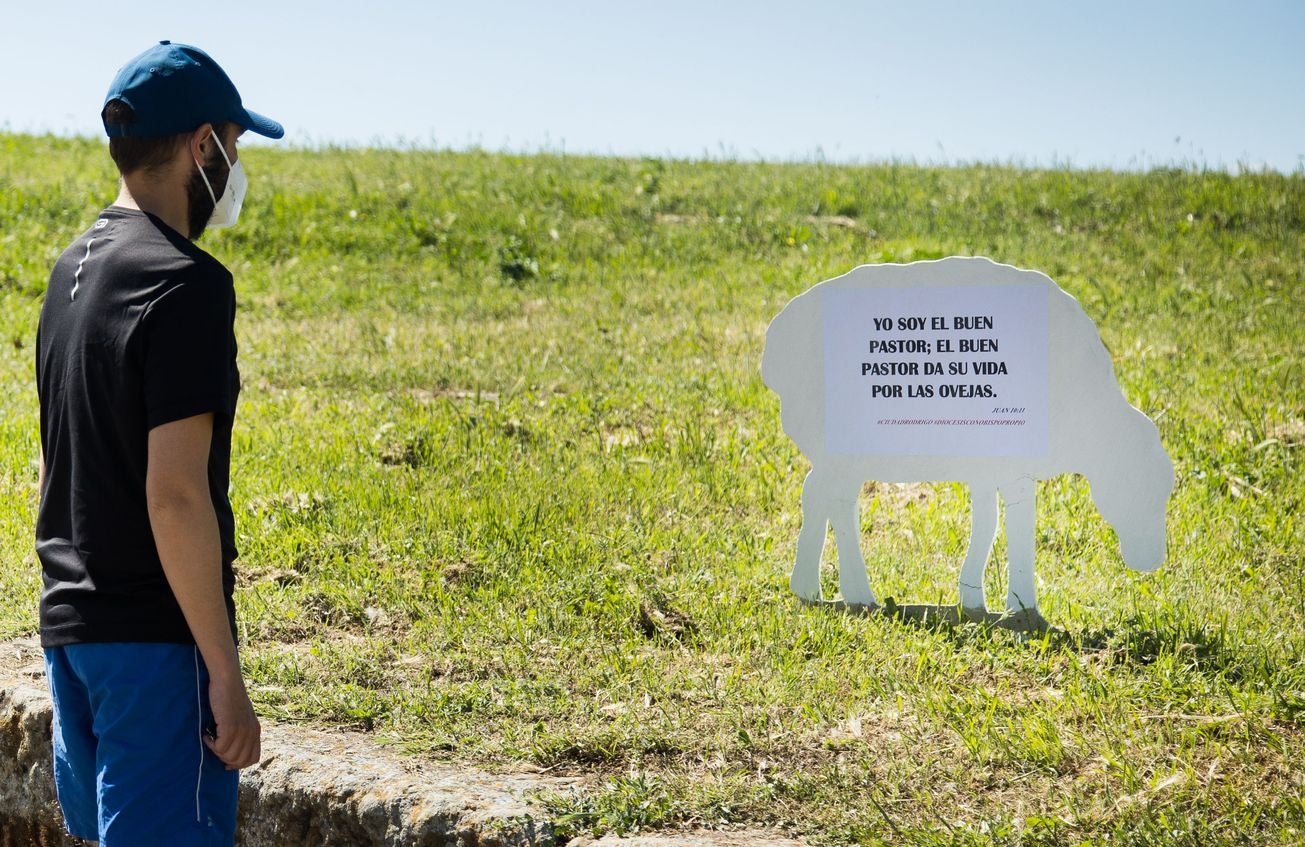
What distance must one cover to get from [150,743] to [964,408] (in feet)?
10.7

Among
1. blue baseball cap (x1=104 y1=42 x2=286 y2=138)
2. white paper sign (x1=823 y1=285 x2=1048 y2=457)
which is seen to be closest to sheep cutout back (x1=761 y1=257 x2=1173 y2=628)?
white paper sign (x1=823 y1=285 x2=1048 y2=457)

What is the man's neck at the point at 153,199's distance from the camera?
235cm

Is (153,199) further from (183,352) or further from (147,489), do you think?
(147,489)

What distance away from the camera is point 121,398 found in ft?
7.10

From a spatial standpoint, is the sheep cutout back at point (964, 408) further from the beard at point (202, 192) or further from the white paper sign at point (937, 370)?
the beard at point (202, 192)

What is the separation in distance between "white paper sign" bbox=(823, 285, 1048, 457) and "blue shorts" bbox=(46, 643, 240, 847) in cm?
299

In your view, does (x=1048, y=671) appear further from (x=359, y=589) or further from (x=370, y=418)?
(x=370, y=418)

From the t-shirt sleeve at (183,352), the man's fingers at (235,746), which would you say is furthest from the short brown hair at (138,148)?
the man's fingers at (235,746)

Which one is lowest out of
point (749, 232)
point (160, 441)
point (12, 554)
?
point (12, 554)

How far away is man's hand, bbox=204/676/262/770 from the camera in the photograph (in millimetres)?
2285

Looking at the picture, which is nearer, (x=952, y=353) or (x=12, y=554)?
(x=952, y=353)

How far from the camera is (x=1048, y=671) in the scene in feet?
13.7

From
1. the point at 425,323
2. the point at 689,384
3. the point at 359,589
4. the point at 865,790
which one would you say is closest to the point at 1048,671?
the point at 865,790

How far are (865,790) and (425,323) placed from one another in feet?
24.3
